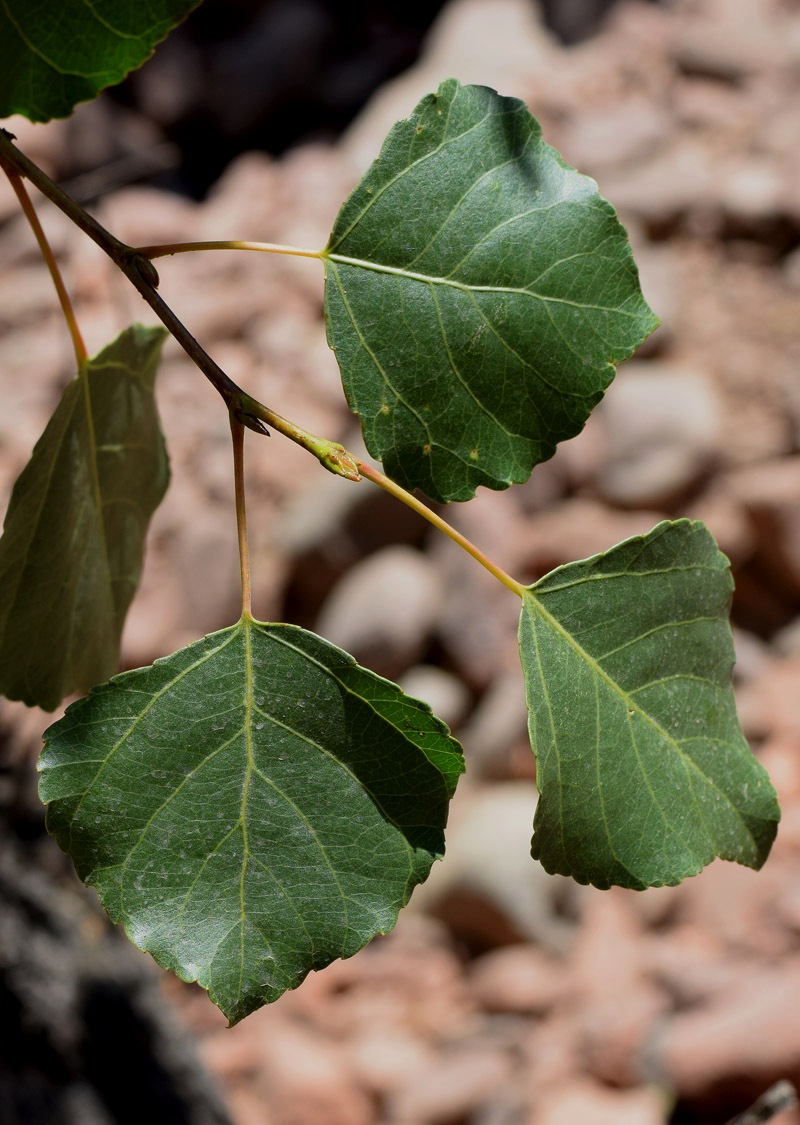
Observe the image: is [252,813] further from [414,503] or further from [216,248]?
[216,248]

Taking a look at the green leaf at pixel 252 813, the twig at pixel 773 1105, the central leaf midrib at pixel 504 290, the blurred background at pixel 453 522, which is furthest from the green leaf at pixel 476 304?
the blurred background at pixel 453 522

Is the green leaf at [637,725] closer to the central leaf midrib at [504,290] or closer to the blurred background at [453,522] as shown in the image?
the central leaf midrib at [504,290]

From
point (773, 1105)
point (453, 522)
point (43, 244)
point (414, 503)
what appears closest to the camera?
point (414, 503)

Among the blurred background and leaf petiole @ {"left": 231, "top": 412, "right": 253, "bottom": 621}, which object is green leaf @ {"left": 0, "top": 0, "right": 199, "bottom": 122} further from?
the blurred background

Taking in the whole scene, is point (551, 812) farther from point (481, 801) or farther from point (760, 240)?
point (760, 240)

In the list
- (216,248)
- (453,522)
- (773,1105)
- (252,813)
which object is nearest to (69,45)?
(216,248)

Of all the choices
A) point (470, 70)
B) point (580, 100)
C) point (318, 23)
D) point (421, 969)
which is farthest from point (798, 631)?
point (318, 23)
